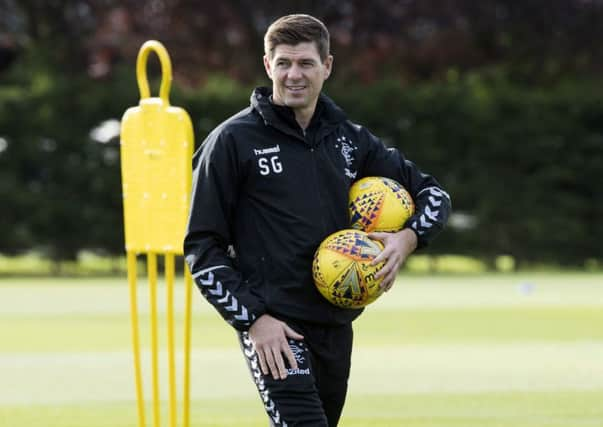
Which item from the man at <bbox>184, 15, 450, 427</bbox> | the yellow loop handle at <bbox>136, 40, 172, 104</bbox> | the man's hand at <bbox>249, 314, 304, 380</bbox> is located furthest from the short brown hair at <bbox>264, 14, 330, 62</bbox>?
the yellow loop handle at <bbox>136, 40, 172, 104</bbox>

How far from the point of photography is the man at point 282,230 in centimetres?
503

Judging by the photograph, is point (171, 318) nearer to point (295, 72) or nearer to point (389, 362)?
point (295, 72)

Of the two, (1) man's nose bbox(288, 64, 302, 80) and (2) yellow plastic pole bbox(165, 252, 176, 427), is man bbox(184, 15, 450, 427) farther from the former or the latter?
(2) yellow plastic pole bbox(165, 252, 176, 427)

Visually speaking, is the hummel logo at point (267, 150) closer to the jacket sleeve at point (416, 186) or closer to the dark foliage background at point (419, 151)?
the jacket sleeve at point (416, 186)

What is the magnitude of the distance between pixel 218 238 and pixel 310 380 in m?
0.61

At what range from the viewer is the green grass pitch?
908 centimetres

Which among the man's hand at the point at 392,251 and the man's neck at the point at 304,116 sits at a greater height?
the man's neck at the point at 304,116

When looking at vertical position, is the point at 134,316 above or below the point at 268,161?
below

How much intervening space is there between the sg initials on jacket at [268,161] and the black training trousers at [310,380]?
551mm

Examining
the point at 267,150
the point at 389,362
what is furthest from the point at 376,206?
the point at 389,362

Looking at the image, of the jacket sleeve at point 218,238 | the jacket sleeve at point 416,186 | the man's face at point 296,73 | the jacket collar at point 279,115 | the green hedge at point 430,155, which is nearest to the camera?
the jacket sleeve at point 218,238

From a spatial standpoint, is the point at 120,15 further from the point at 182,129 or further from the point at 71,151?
the point at 182,129

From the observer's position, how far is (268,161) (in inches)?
203

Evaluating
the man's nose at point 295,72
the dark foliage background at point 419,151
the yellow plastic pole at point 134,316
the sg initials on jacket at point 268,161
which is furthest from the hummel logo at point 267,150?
the dark foliage background at point 419,151
